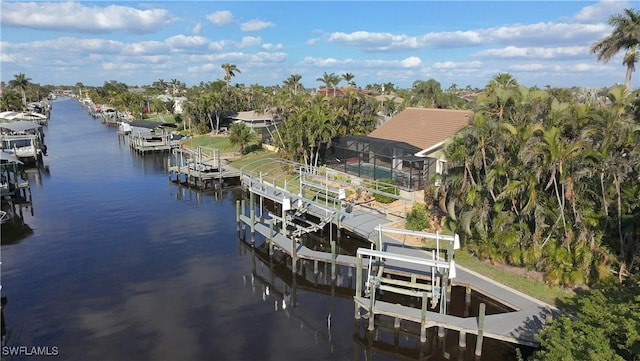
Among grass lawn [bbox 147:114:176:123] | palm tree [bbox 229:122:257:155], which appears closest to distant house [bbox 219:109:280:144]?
palm tree [bbox 229:122:257:155]

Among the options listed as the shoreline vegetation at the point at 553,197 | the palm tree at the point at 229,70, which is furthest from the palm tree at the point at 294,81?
the shoreline vegetation at the point at 553,197

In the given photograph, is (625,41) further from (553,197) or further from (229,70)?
(229,70)

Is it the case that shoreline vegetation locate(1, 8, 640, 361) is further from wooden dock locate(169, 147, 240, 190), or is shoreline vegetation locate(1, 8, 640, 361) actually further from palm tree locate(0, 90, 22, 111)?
palm tree locate(0, 90, 22, 111)

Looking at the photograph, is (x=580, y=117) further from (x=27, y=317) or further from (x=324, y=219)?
(x=27, y=317)

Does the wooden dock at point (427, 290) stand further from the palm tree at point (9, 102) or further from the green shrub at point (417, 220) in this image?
the palm tree at point (9, 102)

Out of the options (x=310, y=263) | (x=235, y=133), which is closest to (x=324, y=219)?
(x=310, y=263)

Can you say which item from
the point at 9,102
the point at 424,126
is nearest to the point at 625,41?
the point at 424,126
